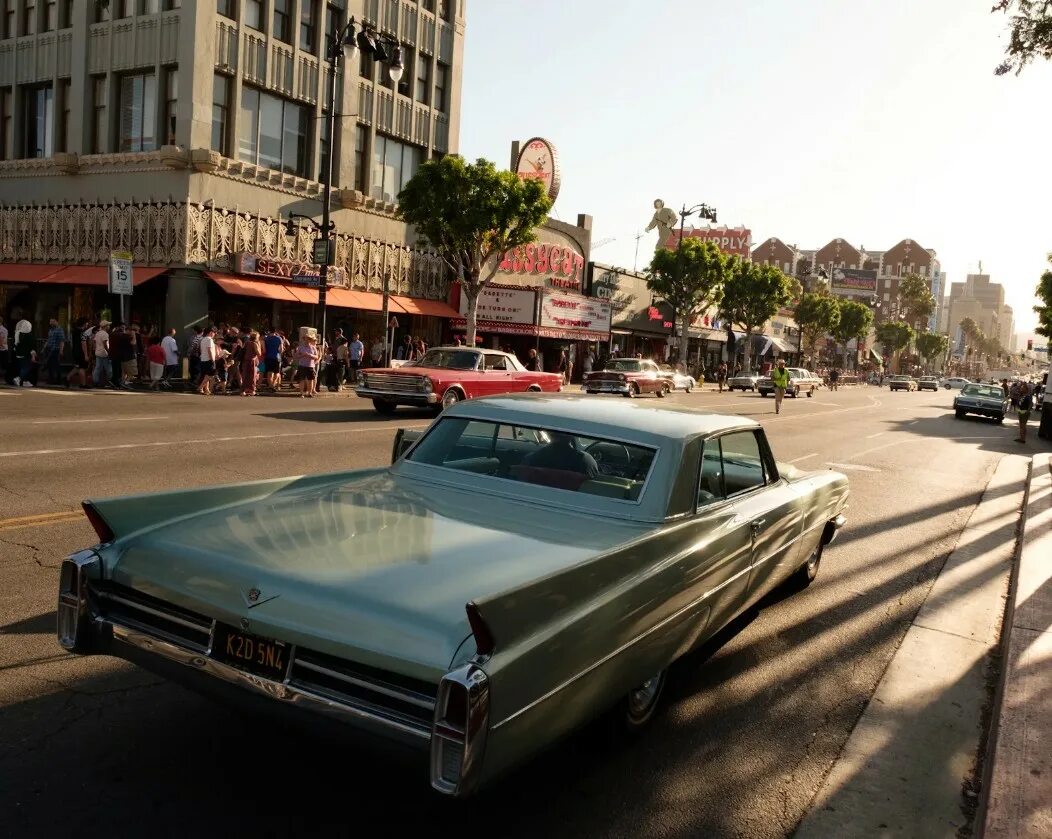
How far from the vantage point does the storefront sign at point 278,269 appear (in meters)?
26.7

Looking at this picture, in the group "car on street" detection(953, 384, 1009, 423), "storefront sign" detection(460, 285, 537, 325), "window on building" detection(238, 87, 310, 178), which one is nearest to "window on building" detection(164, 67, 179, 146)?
"window on building" detection(238, 87, 310, 178)

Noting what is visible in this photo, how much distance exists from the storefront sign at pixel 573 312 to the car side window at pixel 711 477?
108ft

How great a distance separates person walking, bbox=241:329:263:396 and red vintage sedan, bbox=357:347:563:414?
491 centimetres

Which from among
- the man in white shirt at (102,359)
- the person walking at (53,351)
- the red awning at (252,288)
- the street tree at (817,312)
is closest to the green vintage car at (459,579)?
the man in white shirt at (102,359)

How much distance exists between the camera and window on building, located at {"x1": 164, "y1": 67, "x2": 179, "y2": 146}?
26.8 metres

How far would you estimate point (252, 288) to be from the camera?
26.7 m

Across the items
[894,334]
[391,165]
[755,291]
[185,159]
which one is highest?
[894,334]

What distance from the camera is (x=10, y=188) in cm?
3003

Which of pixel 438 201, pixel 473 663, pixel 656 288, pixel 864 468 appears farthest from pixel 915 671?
pixel 656 288

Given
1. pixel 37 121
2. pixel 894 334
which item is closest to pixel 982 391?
pixel 37 121

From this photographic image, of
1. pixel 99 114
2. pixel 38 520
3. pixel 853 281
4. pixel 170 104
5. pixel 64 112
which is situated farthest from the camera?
pixel 853 281

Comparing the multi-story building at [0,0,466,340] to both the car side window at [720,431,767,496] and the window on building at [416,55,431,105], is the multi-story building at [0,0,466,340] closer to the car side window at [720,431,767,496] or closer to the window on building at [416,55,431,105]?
the window on building at [416,55,431,105]

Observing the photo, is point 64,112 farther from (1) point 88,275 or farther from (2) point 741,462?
(2) point 741,462

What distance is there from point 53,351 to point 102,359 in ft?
4.23
